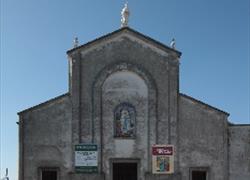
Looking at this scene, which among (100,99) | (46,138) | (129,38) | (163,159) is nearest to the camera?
(163,159)

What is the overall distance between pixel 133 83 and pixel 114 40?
2.30 metres

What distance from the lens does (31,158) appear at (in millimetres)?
23594

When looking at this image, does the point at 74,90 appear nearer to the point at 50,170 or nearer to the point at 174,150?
the point at 50,170

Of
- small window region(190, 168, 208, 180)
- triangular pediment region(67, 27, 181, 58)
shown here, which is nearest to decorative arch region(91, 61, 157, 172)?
triangular pediment region(67, 27, 181, 58)

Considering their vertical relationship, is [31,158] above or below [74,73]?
below

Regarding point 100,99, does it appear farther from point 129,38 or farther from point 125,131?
point 129,38

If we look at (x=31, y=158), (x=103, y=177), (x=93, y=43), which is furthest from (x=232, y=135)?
(x=31, y=158)

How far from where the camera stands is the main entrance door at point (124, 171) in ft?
78.4

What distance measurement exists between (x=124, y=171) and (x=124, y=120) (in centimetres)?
241

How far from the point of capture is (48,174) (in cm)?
2366

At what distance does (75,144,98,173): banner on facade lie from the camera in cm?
2352

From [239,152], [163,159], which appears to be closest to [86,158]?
[163,159]

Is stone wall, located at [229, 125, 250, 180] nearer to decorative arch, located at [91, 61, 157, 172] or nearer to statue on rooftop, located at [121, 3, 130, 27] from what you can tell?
decorative arch, located at [91, 61, 157, 172]

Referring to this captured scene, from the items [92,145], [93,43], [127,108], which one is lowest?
[92,145]
